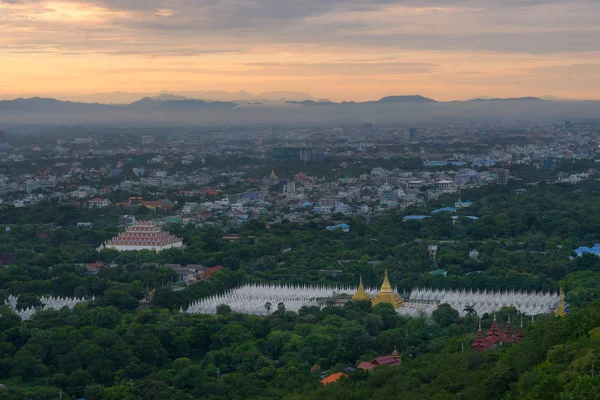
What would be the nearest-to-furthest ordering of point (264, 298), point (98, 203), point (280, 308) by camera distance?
point (280, 308) → point (264, 298) → point (98, 203)

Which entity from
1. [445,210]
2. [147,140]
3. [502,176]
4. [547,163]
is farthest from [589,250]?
Result: [147,140]

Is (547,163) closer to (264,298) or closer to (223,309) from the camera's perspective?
(264,298)

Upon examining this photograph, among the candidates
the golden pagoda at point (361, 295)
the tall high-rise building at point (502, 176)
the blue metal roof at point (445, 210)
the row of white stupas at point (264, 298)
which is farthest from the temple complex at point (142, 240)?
the tall high-rise building at point (502, 176)

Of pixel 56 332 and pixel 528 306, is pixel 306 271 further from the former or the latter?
pixel 56 332

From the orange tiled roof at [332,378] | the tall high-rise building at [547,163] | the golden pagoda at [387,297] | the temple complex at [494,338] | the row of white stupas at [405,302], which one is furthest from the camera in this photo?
the tall high-rise building at [547,163]

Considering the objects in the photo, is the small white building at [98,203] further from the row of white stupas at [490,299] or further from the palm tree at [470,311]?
the palm tree at [470,311]

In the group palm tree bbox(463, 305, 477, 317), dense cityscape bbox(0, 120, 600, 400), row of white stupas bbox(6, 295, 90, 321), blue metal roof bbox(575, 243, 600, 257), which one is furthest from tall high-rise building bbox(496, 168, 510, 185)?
row of white stupas bbox(6, 295, 90, 321)
